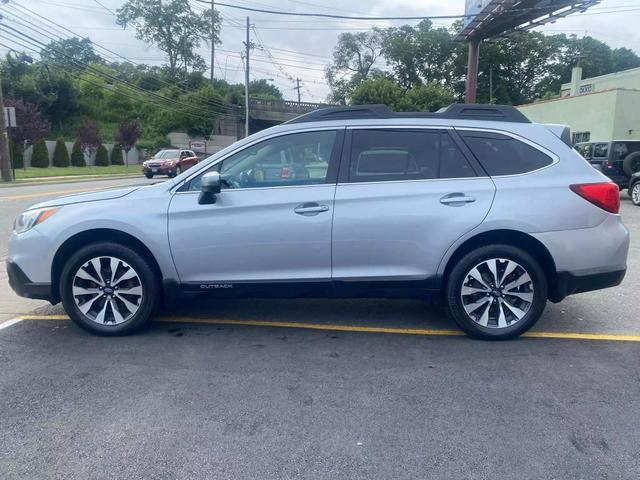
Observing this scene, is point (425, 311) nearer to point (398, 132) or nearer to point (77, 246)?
point (398, 132)

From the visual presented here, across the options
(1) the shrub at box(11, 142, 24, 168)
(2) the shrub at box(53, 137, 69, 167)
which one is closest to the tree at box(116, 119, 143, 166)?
(2) the shrub at box(53, 137, 69, 167)

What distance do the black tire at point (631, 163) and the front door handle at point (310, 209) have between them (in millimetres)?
14843

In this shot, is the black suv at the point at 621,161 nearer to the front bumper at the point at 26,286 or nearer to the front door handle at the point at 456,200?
the front door handle at the point at 456,200

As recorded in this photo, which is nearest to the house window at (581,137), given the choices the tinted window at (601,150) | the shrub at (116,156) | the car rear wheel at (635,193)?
the tinted window at (601,150)

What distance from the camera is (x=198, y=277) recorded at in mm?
4438

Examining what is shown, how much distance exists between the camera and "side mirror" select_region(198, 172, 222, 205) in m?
4.21

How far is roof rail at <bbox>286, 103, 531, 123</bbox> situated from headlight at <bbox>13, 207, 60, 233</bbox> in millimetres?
2229

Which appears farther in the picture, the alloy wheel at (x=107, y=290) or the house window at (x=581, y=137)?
the house window at (x=581, y=137)

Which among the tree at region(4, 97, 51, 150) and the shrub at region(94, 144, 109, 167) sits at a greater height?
the tree at region(4, 97, 51, 150)

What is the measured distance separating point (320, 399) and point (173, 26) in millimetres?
77736

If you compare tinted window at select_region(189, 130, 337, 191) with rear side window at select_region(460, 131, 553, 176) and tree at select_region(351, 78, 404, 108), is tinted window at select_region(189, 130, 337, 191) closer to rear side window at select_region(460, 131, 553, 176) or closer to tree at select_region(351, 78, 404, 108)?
rear side window at select_region(460, 131, 553, 176)

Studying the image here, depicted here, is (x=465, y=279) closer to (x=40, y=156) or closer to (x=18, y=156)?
(x=18, y=156)

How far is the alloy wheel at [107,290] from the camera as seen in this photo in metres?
4.41

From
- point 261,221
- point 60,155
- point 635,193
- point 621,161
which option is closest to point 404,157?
point 261,221
